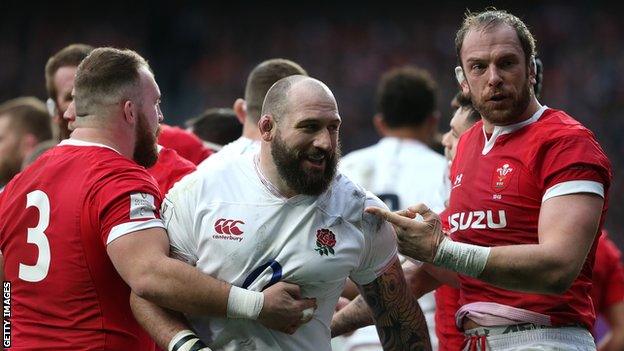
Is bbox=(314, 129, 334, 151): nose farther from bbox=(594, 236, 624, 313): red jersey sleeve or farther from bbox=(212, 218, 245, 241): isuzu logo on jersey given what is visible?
bbox=(594, 236, 624, 313): red jersey sleeve

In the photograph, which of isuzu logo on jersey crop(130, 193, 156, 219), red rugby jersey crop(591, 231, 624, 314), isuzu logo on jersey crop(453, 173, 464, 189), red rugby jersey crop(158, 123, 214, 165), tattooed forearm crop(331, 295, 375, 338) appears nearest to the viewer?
isuzu logo on jersey crop(130, 193, 156, 219)

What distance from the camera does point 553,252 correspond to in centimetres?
423

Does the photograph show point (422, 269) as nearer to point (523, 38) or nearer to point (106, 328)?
point (523, 38)

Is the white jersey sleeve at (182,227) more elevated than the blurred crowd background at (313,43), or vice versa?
the white jersey sleeve at (182,227)

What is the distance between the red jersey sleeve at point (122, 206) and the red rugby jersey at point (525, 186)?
53.3 inches

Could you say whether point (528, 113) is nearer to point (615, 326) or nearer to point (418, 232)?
point (418, 232)

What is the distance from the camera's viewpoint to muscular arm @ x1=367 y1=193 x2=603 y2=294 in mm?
4250

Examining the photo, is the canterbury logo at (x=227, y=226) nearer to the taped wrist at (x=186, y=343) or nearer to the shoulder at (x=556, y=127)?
the taped wrist at (x=186, y=343)

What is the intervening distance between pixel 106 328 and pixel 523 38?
82.7 inches

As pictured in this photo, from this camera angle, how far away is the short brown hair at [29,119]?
7596 millimetres

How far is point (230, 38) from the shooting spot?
20.8m

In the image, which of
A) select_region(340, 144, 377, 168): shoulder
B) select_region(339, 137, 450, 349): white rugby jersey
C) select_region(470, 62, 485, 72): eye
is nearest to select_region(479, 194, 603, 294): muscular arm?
select_region(470, 62, 485, 72): eye

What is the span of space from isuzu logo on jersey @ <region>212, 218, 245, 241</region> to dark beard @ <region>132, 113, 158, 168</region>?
65 centimetres

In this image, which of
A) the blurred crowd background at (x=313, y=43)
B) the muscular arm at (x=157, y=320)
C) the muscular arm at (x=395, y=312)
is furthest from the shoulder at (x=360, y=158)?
the blurred crowd background at (x=313, y=43)
